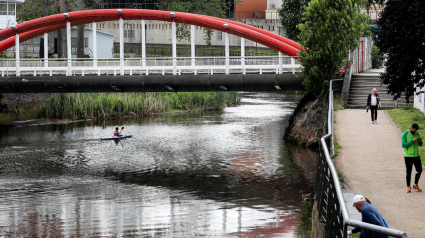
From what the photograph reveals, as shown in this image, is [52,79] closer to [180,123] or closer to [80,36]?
[180,123]

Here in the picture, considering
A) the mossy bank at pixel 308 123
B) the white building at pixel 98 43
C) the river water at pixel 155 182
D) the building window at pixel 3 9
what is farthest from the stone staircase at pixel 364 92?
the building window at pixel 3 9

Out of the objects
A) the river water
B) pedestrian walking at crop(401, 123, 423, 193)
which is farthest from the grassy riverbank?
pedestrian walking at crop(401, 123, 423, 193)

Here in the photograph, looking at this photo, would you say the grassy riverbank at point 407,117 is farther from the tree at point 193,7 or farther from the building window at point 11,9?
the building window at point 11,9

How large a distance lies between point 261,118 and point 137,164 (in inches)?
720

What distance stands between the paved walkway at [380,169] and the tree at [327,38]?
Answer: 14.9 feet

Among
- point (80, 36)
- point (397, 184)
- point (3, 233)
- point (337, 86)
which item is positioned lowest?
point (3, 233)

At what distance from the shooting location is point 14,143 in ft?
111

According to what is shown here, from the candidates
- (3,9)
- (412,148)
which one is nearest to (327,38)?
(412,148)

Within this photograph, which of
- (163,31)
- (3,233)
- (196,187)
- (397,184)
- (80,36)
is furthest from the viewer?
(163,31)

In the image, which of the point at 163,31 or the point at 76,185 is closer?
the point at 76,185

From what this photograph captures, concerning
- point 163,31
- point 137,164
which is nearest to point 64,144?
point 137,164

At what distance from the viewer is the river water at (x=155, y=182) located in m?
17.2

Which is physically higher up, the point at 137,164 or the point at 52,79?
the point at 52,79

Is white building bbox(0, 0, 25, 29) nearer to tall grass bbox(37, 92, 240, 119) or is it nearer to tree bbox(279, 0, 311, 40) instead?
tall grass bbox(37, 92, 240, 119)
